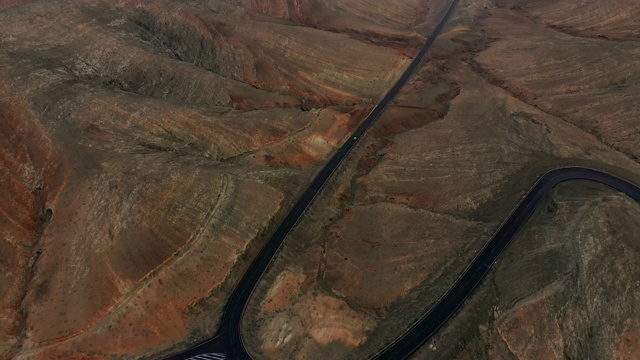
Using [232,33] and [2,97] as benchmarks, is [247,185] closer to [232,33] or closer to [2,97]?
[2,97]

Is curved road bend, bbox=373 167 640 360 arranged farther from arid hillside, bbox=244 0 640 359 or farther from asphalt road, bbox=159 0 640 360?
arid hillside, bbox=244 0 640 359

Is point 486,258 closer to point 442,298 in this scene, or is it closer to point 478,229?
point 478,229

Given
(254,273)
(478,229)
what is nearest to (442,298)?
(478,229)

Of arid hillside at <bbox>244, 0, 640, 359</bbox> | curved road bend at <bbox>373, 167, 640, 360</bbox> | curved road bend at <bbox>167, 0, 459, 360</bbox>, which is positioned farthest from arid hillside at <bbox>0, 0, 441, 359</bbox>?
curved road bend at <bbox>373, 167, 640, 360</bbox>

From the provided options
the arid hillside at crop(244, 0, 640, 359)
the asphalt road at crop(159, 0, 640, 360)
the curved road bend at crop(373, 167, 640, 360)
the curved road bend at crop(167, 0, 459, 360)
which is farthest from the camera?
the curved road bend at crop(167, 0, 459, 360)

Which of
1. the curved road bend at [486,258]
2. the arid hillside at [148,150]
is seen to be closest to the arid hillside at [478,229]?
the curved road bend at [486,258]

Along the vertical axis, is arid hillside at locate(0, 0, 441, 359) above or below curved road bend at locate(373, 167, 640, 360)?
below

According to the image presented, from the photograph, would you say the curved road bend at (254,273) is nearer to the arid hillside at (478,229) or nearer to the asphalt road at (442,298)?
the asphalt road at (442,298)
